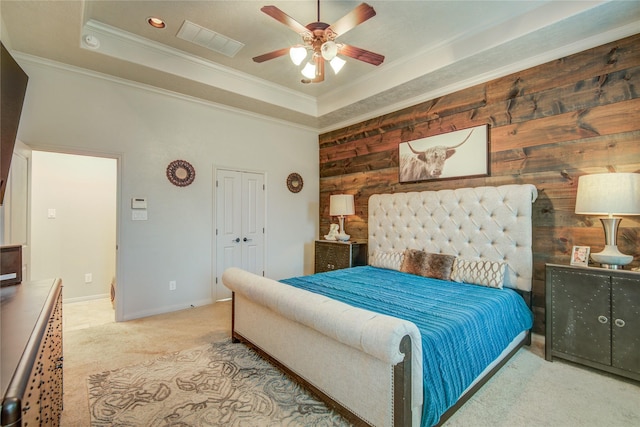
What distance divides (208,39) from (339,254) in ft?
10.3

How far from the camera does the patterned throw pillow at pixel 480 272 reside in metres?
2.88

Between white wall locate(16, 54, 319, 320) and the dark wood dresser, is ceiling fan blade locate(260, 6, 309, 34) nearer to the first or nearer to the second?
the dark wood dresser

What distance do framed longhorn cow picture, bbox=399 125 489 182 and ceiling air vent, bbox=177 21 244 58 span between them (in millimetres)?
2425

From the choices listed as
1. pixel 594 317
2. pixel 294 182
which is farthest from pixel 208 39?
pixel 594 317

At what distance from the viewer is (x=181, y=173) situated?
402 centimetres

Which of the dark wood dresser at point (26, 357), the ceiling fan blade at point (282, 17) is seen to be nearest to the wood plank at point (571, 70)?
the ceiling fan blade at point (282, 17)

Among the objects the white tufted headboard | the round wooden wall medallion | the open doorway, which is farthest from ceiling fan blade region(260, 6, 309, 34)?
the open doorway

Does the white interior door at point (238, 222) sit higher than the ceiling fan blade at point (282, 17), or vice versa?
the ceiling fan blade at point (282, 17)

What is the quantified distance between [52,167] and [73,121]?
1.40m

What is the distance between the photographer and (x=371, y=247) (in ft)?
14.2

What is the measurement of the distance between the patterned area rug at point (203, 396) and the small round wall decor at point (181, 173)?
2.22 m

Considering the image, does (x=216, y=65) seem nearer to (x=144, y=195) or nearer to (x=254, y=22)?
(x=254, y=22)

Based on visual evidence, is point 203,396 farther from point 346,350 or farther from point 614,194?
point 614,194

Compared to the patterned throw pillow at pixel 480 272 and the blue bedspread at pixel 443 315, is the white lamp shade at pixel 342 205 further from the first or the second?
the patterned throw pillow at pixel 480 272
